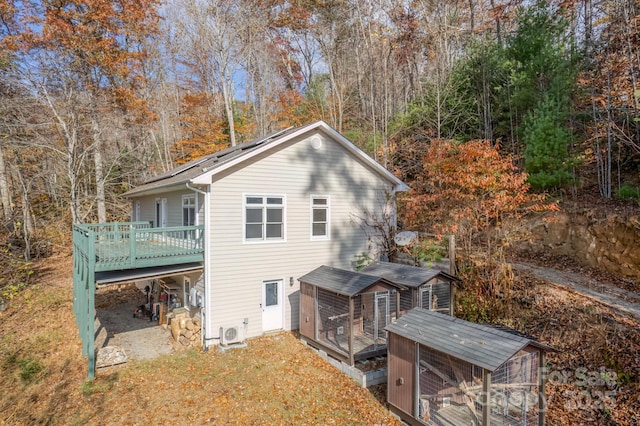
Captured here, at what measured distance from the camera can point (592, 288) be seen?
1015cm

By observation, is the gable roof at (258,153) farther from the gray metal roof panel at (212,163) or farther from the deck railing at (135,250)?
the deck railing at (135,250)

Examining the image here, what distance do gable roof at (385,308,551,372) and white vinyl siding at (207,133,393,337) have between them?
17.1 feet

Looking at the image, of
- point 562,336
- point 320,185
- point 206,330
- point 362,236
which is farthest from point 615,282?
point 206,330

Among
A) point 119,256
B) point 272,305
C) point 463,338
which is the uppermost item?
point 119,256

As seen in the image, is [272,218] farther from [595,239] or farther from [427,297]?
[595,239]

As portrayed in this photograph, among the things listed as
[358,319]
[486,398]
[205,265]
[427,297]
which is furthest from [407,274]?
[205,265]

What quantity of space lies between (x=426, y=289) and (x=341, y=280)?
8.45 ft

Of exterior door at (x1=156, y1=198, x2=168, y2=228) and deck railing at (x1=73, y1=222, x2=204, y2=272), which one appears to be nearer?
deck railing at (x1=73, y1=222, x2=204, y2=272)

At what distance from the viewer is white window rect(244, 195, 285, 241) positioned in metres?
11.3

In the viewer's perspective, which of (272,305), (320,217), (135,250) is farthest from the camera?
(320,217)

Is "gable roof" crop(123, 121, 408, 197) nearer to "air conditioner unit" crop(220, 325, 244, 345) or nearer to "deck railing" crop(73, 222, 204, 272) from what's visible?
"deck railing" crop(73, 222, 204, 272)

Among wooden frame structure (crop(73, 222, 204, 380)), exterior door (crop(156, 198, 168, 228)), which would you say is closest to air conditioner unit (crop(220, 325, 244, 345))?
wooden frame structure (crop(73, 222, 204, 380))

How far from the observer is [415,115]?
62.8 feet

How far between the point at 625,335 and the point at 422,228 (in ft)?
28.3
